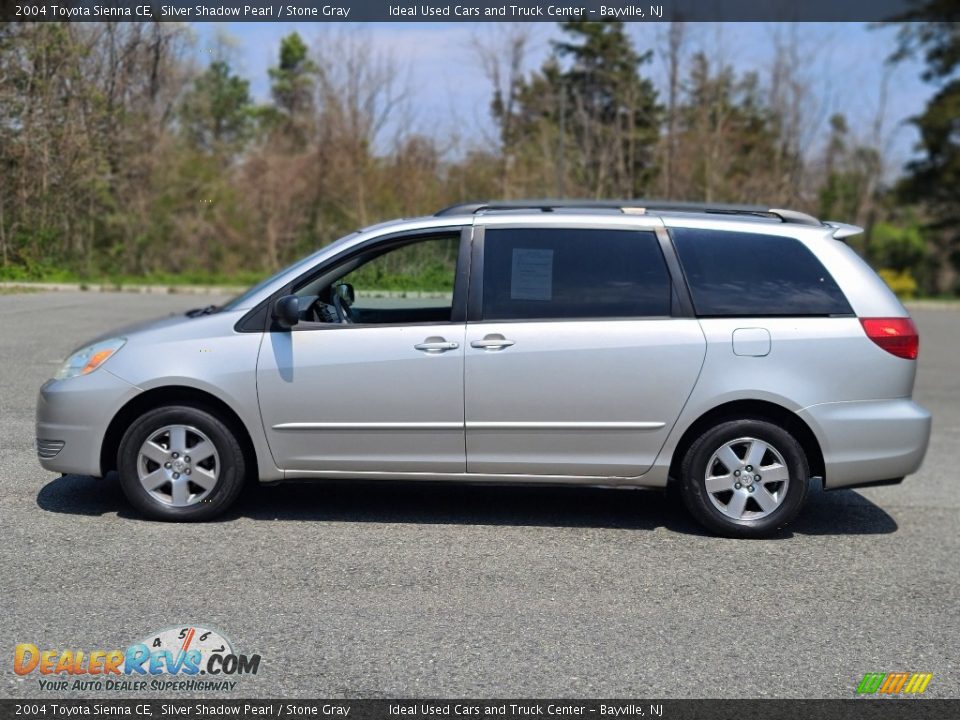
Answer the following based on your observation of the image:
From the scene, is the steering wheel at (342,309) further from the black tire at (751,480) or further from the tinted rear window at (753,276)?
the black tire at (751,480)

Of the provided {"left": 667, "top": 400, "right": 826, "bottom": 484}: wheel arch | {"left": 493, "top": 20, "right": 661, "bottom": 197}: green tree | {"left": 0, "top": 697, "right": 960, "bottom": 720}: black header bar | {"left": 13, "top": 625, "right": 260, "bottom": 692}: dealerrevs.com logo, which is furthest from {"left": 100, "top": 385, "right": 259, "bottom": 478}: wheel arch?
{"left": 493, "top": 20, "right": 661, "bottom": 197}: green tree

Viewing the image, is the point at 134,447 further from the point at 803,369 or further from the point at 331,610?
the point at 803,369

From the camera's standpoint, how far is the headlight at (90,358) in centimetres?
580

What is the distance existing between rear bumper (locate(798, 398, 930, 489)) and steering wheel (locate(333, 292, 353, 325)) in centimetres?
269

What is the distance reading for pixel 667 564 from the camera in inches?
212

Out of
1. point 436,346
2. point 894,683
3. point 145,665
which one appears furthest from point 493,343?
point 894,683

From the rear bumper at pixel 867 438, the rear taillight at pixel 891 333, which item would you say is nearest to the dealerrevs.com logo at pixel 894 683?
the rear bumper at pixel 867 438

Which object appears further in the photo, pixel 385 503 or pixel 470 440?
pixel 385 503

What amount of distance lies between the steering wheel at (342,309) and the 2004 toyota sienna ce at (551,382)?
0.20m

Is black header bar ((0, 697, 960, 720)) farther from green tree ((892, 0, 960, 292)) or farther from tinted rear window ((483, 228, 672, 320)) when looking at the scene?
green tree ((892, 0, 960, 292))

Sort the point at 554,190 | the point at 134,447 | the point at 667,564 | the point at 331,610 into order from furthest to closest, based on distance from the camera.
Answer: the point at 554,190, the point at 134,447, the point at 667,564, the point at 331,610

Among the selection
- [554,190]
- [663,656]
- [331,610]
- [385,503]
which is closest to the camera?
[663,656]

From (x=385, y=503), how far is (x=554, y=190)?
955 inches

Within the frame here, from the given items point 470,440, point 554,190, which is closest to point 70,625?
point 470,440
